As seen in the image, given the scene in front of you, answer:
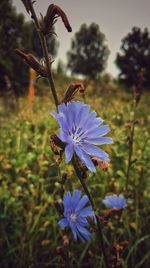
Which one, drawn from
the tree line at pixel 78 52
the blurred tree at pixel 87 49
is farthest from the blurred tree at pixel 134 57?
the blurred tree at pixel 87 49

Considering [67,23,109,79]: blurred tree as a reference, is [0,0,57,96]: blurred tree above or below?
below

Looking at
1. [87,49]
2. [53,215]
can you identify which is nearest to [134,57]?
[87,49]

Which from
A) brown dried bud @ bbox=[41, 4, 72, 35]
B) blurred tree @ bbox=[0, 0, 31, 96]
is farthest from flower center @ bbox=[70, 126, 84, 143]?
blurred tree @ bbox=[0, 0, 31, 96]

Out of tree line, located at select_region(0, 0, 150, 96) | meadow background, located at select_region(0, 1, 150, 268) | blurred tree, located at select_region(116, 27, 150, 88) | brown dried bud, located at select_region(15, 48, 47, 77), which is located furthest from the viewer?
blurred tree, located at select_region(116, 27, 150, 88)

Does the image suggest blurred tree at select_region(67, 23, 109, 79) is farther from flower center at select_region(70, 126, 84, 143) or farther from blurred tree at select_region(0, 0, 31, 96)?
flower center at select_region(70, 126, 84, 143)

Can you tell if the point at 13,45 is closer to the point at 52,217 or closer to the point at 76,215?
the point at 52,217

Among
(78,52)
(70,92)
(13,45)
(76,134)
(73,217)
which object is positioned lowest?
(73,217)

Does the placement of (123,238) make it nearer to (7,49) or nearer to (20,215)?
(20,215)

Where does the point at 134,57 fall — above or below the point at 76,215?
above

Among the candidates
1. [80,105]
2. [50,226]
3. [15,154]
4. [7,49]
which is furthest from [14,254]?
[7,49]
